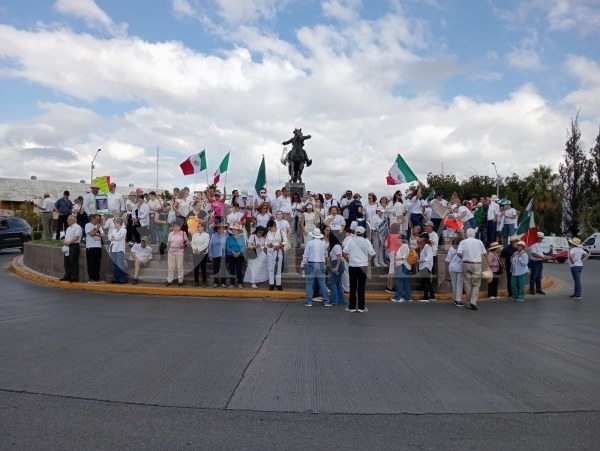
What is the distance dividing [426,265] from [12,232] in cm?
2036

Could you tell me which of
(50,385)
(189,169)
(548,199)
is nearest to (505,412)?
(50,385)

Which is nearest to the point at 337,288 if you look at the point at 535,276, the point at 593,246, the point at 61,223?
the point at 535,276

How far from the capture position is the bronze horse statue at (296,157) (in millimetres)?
26000

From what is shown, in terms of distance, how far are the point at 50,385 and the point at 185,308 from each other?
232 inches

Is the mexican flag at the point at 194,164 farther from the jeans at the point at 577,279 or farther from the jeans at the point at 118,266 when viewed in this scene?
the jeans at the point at 577,279

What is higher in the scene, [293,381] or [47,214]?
[47,214]

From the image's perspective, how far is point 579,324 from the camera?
10.4 m

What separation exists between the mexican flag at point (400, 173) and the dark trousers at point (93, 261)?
390 inches

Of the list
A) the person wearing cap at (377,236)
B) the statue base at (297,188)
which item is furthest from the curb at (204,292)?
the statue base at (297,188)

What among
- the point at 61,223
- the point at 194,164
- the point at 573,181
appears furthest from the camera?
the point at 573,181

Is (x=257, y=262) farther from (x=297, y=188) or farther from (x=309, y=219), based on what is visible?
(x=297, y=188)

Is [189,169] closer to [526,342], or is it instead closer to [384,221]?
[384,221]

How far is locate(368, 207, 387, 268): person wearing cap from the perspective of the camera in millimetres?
15795

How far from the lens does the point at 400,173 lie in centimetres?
1866
